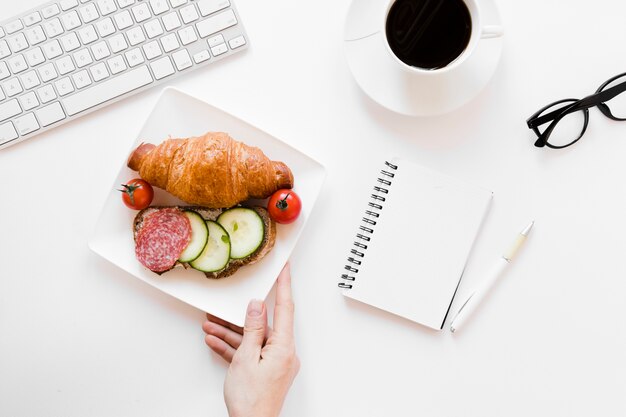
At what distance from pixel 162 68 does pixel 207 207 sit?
0.31m

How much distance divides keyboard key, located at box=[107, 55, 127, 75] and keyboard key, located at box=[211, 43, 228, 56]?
7.4 inches

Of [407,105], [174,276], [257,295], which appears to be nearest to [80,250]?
[174,276]

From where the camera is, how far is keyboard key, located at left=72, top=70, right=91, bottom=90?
101 centimetres

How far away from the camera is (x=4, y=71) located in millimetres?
1011

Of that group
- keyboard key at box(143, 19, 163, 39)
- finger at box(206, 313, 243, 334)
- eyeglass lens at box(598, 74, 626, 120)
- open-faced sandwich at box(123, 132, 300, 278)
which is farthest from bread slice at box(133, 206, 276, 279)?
eyeglass lens at box(598, 74, 626, 120)

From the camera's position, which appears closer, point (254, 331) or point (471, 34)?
point (471, 34)

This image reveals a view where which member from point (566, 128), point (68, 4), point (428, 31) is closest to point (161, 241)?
point (68, 4)

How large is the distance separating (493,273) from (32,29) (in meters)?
1.11

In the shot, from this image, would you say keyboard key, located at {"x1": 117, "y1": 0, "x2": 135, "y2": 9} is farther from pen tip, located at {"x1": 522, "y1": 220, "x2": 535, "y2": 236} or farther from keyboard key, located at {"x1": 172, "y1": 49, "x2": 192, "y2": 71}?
pen tip, located at {"x1": 522, "y1": 220, "x2": 535, "y2": 236}

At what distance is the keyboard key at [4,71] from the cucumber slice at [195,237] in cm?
47

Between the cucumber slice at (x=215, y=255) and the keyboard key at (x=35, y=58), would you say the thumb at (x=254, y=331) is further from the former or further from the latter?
the keyboard key at (x=35, y=58)

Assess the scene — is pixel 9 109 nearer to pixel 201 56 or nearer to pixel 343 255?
pixel 201 56

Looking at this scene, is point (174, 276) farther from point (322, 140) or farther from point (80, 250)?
point (322, 140)

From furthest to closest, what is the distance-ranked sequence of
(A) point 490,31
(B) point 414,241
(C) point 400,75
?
(B) point 414,241 < (C) point 400,75 < (A) point 490,31
